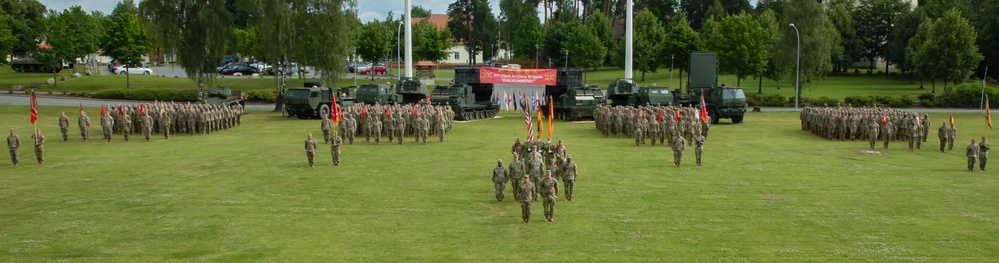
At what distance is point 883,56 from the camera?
290ft

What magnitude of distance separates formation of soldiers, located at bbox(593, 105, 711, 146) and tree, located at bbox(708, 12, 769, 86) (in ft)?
101

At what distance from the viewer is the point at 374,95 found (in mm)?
45250

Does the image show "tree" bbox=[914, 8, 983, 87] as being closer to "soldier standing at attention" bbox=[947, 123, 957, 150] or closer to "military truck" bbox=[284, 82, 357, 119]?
"soldier standing at attention" bbox=[947, 123, 957, 150]

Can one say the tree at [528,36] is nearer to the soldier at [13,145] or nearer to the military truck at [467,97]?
the military truck at [467,97]

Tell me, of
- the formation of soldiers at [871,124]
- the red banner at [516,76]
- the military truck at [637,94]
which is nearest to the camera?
the formation of soldiers at [871,124]

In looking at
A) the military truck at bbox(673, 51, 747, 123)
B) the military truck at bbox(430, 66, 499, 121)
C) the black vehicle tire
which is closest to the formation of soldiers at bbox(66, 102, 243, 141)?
the black vehicle tire

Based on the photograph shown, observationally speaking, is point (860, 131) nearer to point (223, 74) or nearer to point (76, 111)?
point (76, 111)

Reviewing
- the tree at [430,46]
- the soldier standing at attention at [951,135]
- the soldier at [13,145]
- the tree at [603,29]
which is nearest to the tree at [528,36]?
the tree at [430,46]

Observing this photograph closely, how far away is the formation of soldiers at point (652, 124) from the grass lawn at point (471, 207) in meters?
1.50

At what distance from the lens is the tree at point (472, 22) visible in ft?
367

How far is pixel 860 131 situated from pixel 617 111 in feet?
28.0

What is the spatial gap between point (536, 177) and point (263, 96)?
137 ft

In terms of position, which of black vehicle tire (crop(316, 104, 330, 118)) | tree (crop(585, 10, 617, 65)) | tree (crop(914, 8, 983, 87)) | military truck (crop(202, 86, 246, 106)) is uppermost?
tree (crop(585, 10, 617, 65))

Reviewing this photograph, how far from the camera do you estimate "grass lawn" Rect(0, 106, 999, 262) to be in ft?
47.8
